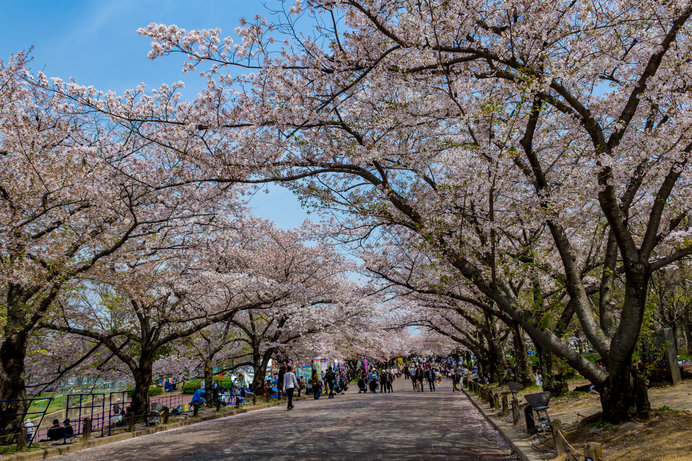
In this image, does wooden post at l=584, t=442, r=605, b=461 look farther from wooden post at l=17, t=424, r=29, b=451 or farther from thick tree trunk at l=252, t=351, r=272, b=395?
thick tree trunk at l=252, t=351, r=272, b=395

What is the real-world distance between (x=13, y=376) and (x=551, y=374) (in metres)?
16.7

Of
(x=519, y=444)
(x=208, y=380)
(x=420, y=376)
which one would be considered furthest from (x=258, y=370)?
(x=519, y=444)

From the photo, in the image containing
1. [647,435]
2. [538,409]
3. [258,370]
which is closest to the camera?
[647,435]

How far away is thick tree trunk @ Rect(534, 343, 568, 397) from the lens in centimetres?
1580

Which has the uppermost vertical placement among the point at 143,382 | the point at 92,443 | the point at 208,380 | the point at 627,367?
the point at 143,382

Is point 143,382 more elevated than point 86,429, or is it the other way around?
point 143,382

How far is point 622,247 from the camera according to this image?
304 inches

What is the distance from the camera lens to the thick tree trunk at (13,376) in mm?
12312

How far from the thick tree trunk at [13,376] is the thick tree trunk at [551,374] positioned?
52.3ft

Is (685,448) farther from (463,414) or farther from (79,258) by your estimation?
(79,258)

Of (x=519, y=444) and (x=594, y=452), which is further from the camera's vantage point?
(x=519, y=444)

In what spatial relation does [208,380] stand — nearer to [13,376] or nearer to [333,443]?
[13,376]

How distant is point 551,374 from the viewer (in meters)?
15.9

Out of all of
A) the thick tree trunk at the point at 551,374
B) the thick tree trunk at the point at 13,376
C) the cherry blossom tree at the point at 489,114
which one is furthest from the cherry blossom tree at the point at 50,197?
the thick tree trunk at the point at 551,374
